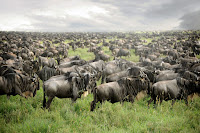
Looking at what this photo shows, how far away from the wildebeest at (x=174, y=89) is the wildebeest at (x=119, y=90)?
0.71 meters

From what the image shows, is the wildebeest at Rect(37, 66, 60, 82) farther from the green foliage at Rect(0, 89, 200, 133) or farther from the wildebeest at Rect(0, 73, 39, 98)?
the green foliage at Rect(0, 89, 200, 133)

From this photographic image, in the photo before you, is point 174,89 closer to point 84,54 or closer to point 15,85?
point 15,85

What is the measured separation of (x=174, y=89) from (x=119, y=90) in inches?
114

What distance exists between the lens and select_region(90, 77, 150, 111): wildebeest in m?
6.77

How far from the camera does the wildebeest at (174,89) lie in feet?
23.8

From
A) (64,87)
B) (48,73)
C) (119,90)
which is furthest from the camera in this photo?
(48,73)

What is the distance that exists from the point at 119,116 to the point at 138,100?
2664 mm

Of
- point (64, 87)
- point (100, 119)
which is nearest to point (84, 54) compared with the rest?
point (64, 87)

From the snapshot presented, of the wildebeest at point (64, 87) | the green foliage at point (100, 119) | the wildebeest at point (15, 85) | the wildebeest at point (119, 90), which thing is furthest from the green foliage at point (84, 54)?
the green foliage at point (100, 119)

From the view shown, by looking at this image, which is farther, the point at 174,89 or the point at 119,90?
the point at 174,89

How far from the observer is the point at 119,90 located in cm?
715

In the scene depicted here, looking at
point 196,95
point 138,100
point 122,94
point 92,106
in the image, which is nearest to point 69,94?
point 92,106

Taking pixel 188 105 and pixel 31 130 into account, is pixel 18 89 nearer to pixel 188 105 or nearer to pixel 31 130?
pixel 31 130

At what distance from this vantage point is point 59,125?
17.0 ft
